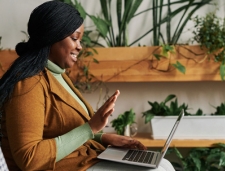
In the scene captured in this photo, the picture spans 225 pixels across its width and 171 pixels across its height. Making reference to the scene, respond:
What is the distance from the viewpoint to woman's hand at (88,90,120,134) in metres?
0.97

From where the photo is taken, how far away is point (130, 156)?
3.41 feet

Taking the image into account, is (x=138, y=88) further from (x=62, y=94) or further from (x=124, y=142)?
(x=62, y=94)

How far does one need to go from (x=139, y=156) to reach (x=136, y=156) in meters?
0.01

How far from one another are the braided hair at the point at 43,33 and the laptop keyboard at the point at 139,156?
41 centimetres

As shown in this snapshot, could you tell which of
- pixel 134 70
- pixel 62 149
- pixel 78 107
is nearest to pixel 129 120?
pixel 134 70

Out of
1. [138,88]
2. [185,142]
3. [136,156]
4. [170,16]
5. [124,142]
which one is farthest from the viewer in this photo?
[138,88]

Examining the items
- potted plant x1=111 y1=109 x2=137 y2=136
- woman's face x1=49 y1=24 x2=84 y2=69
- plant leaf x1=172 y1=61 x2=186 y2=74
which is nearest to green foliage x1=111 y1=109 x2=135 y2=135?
potted plant x1=111 y1=109 x2=137 y2=136

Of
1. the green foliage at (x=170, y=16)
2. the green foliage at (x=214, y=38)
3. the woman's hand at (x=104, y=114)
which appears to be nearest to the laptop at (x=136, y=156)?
the woman's hand at (x=104, y=114)

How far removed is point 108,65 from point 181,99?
1.80 feet

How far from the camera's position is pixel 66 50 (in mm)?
1110

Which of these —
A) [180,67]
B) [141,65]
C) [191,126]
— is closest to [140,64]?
[141,65]

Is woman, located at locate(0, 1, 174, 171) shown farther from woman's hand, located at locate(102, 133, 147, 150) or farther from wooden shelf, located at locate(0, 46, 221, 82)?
wooden shelf, located at locate(0, 46, 221, 82)

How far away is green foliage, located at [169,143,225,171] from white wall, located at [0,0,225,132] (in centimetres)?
35

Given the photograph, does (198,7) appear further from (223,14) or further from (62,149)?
(62,149)
